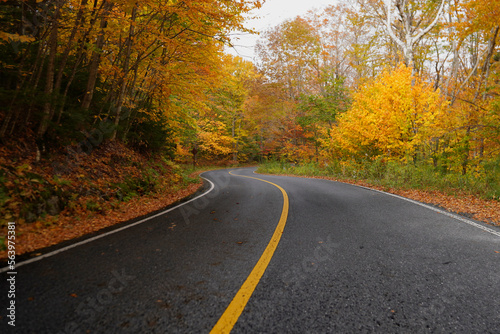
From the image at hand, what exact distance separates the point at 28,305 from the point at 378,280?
137 inches

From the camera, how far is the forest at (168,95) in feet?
18.3

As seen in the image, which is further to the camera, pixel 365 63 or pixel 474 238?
pixel 365 63

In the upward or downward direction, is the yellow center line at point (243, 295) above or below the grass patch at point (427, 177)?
below

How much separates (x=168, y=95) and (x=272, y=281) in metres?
10.3

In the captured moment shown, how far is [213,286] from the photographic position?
8.09ft

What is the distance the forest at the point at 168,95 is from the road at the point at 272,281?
8.95ft

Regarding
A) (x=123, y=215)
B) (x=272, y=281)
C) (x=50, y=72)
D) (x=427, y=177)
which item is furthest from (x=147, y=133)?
(x=427, y=177)

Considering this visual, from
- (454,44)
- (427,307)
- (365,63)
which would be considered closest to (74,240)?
(427,307)

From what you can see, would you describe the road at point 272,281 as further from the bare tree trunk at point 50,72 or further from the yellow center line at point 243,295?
the bare tree trunk at point 50,72

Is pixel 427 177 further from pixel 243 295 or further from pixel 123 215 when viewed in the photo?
pixel 123 215

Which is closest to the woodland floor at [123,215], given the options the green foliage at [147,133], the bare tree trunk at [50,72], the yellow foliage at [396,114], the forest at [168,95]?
the forest at [168,95]

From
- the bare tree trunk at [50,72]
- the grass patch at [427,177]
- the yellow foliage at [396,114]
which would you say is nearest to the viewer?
the bare tree trunk at [50,72]

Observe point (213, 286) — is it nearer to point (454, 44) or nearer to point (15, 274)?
point (15, 274)

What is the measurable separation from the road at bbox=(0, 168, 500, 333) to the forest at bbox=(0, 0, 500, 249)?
2.73 meters
